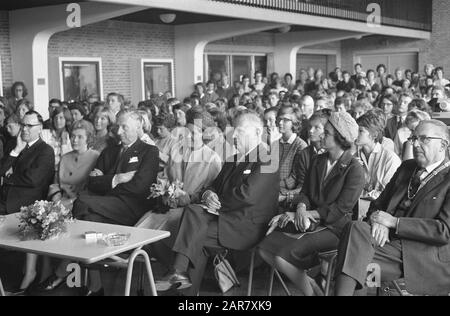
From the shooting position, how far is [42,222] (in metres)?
3.89

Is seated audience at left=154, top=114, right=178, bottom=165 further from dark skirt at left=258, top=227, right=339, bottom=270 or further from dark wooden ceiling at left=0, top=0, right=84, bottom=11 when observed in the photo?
dark wooden ceiling at left=0, top=0, right=84, bottom=11

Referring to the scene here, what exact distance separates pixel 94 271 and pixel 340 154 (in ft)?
7.31

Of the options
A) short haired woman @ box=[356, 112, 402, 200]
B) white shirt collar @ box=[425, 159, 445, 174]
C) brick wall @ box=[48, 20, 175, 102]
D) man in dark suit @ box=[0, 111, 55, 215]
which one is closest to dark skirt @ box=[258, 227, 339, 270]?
white shirt collar @ box=[425, 159, 445, 174]

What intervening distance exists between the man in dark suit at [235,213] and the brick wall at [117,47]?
804 cm

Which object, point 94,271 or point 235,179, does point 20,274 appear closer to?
point 94,271

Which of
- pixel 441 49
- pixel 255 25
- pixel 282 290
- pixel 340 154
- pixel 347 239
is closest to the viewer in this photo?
pixel 347 239

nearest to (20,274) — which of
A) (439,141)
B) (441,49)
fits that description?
(439,141)

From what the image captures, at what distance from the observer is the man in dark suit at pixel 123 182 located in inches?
210

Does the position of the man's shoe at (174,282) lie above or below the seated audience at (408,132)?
below

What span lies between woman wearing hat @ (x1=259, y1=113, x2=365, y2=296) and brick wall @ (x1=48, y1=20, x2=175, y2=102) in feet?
28.4

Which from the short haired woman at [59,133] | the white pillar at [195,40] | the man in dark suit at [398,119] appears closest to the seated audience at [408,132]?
the man in dark suit at [398,119]

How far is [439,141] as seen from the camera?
388cm

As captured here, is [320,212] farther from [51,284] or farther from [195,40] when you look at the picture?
[195,40]

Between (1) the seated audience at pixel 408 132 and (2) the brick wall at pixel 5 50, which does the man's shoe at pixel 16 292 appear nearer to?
(1) the seated audience at pixel 408 132
